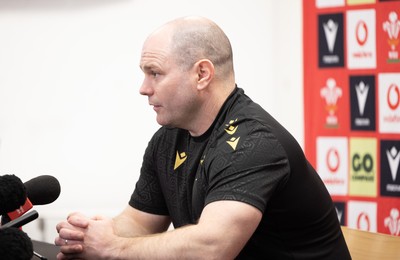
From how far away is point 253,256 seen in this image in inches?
68.1

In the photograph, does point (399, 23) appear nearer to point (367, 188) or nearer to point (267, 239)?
point (367, 188)

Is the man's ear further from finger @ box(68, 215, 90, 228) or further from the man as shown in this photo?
finger @ box(68, 215, 90, 228)

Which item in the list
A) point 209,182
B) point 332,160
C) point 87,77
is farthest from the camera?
point 87,77

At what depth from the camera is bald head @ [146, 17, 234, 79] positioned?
186cm

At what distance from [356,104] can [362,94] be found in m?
0.05

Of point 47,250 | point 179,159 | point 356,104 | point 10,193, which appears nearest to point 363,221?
point 356,104

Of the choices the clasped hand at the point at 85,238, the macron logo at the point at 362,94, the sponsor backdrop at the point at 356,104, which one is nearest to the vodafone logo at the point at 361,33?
the sponsor backdrop at the point at 356,104

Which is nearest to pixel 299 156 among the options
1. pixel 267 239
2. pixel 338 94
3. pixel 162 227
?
pixel 267 239

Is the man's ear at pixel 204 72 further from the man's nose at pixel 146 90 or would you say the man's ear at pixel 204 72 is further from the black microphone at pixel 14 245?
the black microphone at pixel 14 245

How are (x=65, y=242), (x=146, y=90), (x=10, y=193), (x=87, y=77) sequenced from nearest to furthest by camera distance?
(x=10, y=193), (x=65, y=242), (x=146, y=90), (x=87, y=77)

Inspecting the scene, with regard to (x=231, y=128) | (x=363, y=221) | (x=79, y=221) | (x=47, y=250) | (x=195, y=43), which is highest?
(x=195, y=43)

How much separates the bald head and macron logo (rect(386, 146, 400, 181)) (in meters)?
1.17

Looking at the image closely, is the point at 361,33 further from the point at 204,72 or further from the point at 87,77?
the point at 87,77

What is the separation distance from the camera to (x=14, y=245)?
1.23 m
